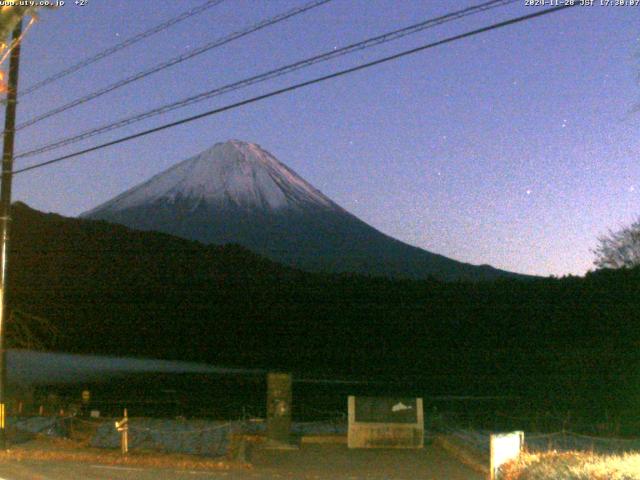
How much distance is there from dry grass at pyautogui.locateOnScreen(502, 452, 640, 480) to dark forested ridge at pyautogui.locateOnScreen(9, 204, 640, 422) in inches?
1618

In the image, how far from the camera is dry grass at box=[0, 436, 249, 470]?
56.1 feet

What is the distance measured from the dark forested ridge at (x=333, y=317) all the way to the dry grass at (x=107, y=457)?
36.9 metres

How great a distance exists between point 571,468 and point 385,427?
35.1 feet

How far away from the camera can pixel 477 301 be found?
271 feet

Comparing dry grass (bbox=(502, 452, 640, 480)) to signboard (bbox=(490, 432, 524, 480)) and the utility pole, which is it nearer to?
signboard (bbox=(490, 432, 524, 480))

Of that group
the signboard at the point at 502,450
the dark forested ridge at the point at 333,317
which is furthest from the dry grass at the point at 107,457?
the dark forested ridge at the point at 333,317

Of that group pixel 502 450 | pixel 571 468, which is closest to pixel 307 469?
pixel 502 450

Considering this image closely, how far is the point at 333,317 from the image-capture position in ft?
273

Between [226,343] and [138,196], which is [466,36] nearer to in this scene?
[226,343]

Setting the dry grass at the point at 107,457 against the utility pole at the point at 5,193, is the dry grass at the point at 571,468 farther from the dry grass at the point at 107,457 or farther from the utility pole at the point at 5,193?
the utility pole at the point at 5,193

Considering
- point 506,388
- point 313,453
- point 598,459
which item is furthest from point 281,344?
point 598,459

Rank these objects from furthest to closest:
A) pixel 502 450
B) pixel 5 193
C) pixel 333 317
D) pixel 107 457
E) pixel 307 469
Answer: pixel 333 317, pixel 5 193, pixel 107 457, pixel 307 469, pixel 502 450

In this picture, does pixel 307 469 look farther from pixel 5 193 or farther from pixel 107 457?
pixel 5 193

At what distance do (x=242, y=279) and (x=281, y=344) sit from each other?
18144 millimetres
